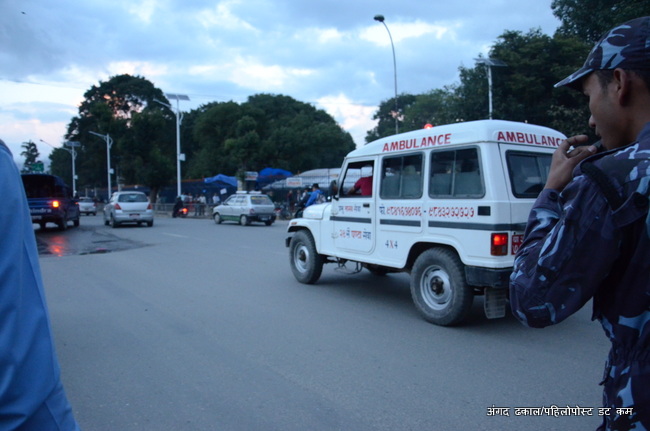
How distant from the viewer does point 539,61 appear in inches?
862

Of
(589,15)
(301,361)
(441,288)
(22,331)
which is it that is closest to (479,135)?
(441,288)

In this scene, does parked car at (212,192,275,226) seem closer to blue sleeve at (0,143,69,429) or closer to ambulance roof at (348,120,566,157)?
ambulance roof at (348,120,566,157)

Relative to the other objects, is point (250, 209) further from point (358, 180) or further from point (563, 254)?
point (563, 254)

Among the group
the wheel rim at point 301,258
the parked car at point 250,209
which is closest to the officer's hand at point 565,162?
the wheel rim at point 301,258

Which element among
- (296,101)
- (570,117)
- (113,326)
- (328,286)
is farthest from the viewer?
(296,101)

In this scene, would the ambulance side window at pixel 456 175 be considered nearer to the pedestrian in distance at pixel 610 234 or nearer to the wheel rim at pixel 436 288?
the wheel rim at pixel 436 288

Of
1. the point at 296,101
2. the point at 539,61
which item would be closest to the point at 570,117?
the point at 539,61

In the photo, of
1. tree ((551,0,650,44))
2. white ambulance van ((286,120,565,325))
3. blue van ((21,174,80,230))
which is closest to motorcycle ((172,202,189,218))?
blue van ((21,174,80,230))

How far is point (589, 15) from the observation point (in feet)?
75.5

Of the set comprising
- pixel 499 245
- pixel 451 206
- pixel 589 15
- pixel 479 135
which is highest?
pixel 589 15

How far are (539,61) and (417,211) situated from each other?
62.3 ft

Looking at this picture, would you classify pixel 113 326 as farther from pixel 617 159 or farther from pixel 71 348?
pixel 617 159

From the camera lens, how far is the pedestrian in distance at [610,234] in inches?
48.3

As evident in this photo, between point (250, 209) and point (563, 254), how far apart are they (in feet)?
75.9
